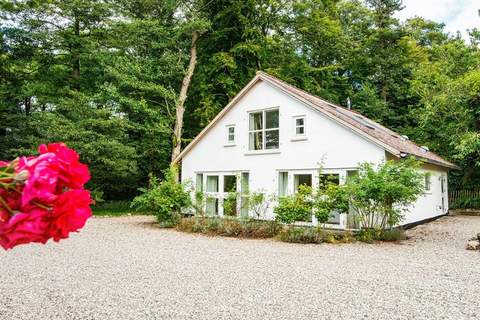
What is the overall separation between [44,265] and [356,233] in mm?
8523

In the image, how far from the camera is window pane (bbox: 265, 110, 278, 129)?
15102 mm

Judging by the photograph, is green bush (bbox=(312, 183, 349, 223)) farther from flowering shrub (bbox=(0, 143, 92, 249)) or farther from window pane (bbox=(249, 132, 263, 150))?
flowering shrub (bbox=(0, 143, 92, 249))

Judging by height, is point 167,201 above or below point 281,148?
below

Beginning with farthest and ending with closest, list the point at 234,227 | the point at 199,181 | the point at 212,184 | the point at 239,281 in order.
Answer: the point at 199,181 < the point at 212,184 < the point at 234,227 < the point at 239,281

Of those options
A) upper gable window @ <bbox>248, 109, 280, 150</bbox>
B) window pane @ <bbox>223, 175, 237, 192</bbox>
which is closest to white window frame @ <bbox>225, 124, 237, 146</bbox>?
upper gable window @ <bbox>248, 109, 280, 150</bbox>

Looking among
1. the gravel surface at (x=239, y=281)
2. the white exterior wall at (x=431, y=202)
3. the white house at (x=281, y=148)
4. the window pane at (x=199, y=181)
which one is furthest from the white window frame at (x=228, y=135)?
the white exterior wall at (x=431, y=202)

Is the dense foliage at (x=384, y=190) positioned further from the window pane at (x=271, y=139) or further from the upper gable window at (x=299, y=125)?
the window pane at (x=271, y=139)

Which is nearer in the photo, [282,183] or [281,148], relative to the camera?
[281,148]

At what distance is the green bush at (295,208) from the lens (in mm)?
11195

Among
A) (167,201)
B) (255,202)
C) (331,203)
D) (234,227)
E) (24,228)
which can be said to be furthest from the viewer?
(167,201)

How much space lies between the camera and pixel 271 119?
1526cm

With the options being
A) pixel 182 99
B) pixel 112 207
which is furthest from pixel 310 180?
pixel 112 207

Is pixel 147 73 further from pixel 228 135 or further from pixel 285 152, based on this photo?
pixel 285 152

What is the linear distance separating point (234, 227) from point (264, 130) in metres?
4.68
